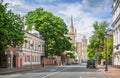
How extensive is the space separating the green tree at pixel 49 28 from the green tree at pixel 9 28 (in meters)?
37.0

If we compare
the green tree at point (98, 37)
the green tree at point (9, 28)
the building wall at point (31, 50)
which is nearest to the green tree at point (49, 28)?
the building wall at point (31, 50)

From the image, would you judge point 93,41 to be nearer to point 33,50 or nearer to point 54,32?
point 54,32

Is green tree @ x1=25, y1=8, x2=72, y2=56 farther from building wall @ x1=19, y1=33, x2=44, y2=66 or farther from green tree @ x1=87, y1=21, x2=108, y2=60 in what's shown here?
green tree @ x1=87, y1=21, x2=108, y2=60

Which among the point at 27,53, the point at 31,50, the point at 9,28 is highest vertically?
the point at 9,28

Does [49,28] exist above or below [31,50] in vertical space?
above

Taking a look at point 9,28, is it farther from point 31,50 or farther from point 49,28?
point 49,28

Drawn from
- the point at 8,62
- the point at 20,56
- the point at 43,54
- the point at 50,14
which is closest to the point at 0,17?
the point at 8,62

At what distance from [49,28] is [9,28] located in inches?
1612

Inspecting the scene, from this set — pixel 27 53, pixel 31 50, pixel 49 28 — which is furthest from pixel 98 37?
pixel 27 53

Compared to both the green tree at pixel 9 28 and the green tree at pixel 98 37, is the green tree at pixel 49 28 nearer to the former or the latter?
the green tree at pixel 98 37

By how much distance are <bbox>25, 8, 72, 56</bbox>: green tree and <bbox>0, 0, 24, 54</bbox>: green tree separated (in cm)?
3699

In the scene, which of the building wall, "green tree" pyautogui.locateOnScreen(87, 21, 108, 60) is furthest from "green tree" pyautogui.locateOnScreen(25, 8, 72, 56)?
"green tree" pyautogui.locateOnScreen(87, 21, 108, 60)

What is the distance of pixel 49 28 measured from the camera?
86.9m

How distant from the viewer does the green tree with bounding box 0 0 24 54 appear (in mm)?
43688
